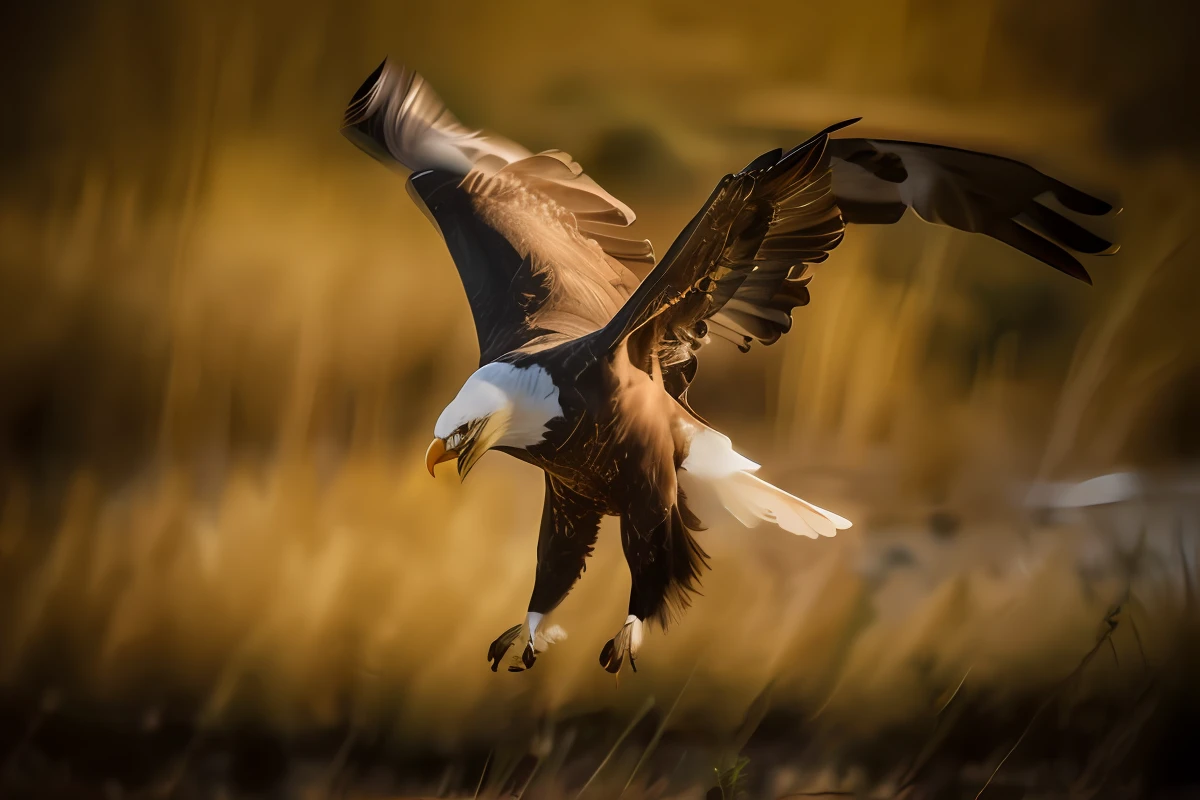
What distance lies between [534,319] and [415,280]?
0.87 feet

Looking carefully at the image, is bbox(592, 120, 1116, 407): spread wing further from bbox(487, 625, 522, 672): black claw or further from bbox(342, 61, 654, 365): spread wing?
bbox(487, 625, 522, 672): black claw

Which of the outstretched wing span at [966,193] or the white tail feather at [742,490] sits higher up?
the outstretched wing span at [966,193]

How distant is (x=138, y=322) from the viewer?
6.41ft

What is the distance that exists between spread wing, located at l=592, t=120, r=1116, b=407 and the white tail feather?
13 cm

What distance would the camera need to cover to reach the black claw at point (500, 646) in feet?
6.49

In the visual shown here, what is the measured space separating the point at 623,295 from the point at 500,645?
71 cm

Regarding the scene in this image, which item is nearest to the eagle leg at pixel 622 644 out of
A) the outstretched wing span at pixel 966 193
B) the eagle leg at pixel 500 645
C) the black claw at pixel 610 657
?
the black claw at pixel 610 657

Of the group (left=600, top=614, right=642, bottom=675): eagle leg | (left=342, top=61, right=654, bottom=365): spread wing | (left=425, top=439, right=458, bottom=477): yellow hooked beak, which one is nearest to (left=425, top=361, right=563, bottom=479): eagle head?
(left=425, top=439, right=458, bottom=477): yellow hooked beak

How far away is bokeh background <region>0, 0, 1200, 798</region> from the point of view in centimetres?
193

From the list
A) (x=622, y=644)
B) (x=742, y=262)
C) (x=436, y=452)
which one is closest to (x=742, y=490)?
(x=622, y=644)

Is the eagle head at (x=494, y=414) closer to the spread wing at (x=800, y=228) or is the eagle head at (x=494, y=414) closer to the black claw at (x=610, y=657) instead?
the spread wing at (x=800, y=228)

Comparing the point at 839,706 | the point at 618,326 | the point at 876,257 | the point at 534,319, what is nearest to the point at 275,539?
the point at 534,319

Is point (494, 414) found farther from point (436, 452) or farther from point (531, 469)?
point (531, 469)

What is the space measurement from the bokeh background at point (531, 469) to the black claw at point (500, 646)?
0.02 meters
